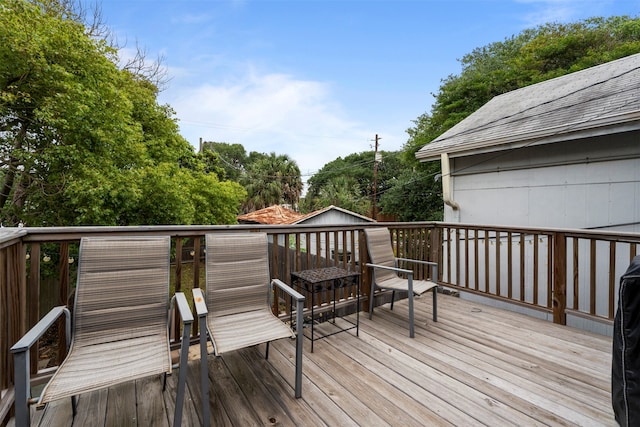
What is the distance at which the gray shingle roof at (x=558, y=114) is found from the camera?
4.66m

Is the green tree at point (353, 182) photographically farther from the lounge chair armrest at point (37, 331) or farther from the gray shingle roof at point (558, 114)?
the lounge chair armrest at point (37, 331)

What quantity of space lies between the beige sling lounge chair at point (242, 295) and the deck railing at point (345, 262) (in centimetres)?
22

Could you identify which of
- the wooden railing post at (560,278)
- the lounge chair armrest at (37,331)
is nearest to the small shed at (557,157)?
the wooden railing post at (560,278)

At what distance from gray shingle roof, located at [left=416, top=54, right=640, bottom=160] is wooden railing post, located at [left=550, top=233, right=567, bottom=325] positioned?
2613mm

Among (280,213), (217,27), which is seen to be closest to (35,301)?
(217,27)

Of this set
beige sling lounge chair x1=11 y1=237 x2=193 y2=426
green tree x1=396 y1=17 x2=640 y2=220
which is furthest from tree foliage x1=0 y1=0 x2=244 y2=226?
green tree x1=396 y1=17 x2=640 y2=220

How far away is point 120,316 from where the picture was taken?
2.01m

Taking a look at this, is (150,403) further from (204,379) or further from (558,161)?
(558,161)

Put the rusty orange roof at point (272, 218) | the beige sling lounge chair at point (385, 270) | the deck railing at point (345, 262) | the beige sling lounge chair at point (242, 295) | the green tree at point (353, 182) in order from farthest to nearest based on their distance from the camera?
the green tree at point (353, 182)
the rusty orange roof at point (272, 218)
the beige sling lounge chair at point (385, 270)
the beige sling lounge chair at point (242, 295)
the deck railing at point (345, 262)

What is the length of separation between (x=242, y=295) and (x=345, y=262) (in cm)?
141

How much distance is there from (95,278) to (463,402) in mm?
2595

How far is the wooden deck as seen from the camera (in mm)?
1843

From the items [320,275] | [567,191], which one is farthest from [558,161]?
[320,275]

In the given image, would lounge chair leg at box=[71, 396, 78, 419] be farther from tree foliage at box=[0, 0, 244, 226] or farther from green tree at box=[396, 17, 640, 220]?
green tree at box=[396, 17, 640, 220]
